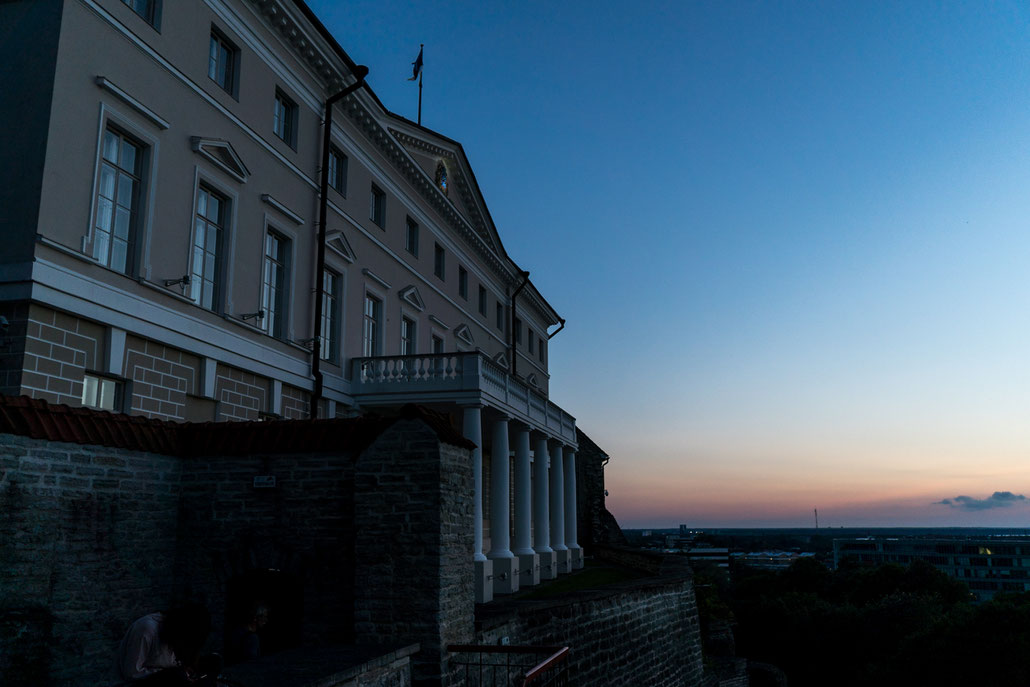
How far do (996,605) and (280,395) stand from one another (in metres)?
47.0

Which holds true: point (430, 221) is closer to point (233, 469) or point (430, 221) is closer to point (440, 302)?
point (440, 302)

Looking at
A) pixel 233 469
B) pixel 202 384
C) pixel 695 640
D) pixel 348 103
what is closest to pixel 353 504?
pixel 233 469

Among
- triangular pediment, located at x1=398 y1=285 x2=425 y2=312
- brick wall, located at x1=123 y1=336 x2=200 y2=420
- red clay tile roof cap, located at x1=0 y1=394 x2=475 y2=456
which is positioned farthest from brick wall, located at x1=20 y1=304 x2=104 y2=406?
triangular pediment, located at x1=398 y1=285 x2=425 y2=312

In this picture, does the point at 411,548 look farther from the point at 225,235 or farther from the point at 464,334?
the point at 464,334

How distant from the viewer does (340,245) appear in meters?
19.4

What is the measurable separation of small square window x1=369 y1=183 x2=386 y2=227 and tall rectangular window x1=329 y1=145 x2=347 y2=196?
1853 mm

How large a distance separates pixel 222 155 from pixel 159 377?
4496 millimetres

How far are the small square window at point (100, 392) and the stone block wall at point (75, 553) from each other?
8.74 feet

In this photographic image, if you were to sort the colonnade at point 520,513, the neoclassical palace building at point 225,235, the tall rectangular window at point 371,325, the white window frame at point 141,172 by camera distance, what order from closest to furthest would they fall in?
the neoclassical palace building at point 225,235 → the white window frame at point 141,172 → the colonnade at point 520,513 → the tall rectangular window at point 371,325

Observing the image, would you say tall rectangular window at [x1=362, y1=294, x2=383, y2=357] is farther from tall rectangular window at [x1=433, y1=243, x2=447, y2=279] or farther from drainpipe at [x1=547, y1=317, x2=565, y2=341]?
drainpipe at [x1=547, y1=317, x2=565, y2=341]

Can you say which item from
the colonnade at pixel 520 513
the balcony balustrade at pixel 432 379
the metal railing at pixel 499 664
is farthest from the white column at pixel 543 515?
the metal railing at pixel 499 664

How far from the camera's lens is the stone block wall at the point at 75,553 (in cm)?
770

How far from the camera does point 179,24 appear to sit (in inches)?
549

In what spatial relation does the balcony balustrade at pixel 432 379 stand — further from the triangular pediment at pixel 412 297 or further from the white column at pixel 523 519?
the triangular pediment at pixel 412 297
